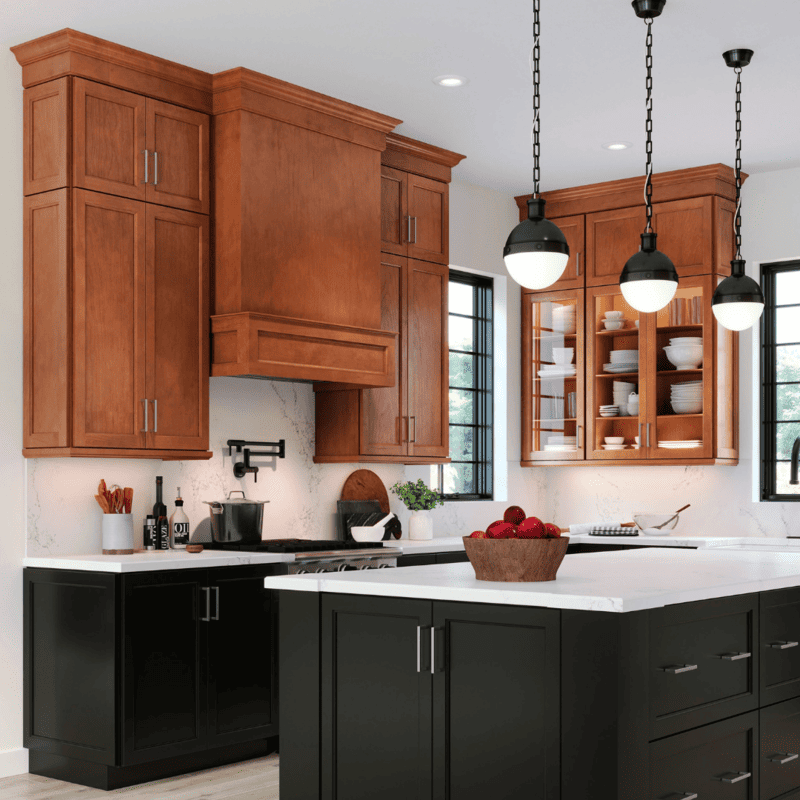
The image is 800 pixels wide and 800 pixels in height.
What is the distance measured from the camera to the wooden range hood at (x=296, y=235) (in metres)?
4.80

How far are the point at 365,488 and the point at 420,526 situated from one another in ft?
1.16

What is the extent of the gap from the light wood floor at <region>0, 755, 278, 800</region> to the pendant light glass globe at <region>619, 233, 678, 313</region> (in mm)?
2189

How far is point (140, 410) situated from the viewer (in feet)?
14.9

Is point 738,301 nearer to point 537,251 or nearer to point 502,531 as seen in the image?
point 537,251

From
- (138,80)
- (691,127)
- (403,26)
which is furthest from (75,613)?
(691,127)

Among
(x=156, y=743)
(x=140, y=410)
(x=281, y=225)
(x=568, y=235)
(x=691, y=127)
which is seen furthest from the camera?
(x=568, y=235)

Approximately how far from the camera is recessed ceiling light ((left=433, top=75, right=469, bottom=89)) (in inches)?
191

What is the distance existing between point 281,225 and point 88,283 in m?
0.96

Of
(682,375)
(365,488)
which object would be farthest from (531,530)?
(682,375)

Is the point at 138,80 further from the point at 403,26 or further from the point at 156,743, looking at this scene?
the point at 156,743

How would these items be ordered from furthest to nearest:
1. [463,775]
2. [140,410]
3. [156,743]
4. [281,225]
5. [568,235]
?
[568,235] → [281,225] → [140,410] → [156,743] → [463,775]

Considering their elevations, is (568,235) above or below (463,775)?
above

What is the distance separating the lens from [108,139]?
14.7ft

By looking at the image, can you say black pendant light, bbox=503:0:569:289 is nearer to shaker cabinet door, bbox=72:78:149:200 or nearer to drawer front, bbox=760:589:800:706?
drawer front, bbox=760:589:800:706
